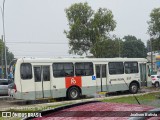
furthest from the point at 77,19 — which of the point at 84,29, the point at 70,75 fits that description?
the point at 70,75

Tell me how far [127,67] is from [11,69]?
8.19 meters

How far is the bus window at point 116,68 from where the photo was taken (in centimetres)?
2128

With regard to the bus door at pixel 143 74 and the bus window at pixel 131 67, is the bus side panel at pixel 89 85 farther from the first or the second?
the bus door at pixel 143 74

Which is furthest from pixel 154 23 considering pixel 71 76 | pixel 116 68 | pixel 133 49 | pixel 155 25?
pixel 133 49

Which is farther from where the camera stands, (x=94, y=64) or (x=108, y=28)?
(x=108, y=28)

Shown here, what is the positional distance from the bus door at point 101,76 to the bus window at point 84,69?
20.5 inches

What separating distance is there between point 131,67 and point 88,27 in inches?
348

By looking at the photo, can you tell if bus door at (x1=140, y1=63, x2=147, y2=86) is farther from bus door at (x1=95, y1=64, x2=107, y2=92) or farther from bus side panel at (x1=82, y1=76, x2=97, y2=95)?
bus side panel at (x1=82, y1=76, x2=97, y2=95)

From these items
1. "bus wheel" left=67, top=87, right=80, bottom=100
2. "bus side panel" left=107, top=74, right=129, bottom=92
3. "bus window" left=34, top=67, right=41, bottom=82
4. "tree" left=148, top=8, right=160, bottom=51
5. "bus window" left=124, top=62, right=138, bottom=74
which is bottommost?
"bus wheel" left=67, top=87, right=80, bottom=100

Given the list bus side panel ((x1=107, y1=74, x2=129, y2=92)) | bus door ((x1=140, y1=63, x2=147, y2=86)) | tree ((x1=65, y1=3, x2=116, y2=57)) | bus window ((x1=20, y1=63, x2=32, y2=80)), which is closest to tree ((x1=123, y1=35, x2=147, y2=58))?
tree ((x1=65, y1=3, x2=116, y2=57))

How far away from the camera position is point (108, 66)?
21141 millimetres

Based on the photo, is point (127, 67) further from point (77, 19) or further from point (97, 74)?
point (77, 19)

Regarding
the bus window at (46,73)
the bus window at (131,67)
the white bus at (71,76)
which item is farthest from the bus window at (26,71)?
the bus window at (131,67)

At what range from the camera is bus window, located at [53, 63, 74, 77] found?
62.0 feet
